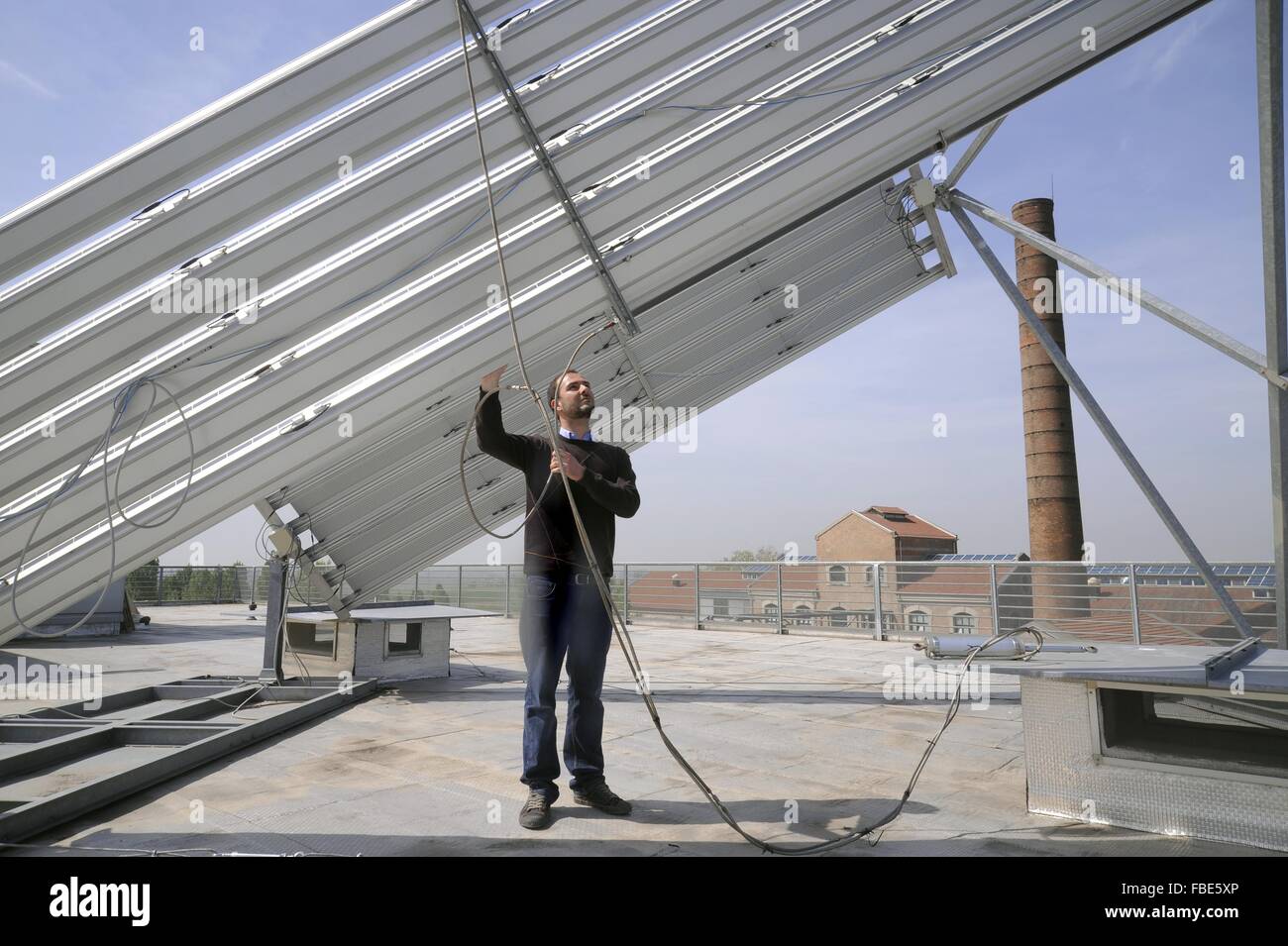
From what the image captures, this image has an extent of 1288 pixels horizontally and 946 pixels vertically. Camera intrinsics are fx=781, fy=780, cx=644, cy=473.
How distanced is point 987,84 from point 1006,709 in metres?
4.10

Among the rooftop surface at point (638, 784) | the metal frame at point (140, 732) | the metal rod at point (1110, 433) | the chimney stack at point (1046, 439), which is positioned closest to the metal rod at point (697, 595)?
the rooftop surface at point (638, 784)

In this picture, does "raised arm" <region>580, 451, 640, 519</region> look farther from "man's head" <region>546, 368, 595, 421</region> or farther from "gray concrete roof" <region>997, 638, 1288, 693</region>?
"gray concrete roof" <region>997, 638, 1288, 693</region>

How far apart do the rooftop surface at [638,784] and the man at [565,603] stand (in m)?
0.19

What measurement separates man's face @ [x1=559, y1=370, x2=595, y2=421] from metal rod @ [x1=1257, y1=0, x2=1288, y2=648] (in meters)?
4.27

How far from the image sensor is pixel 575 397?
3.29 m

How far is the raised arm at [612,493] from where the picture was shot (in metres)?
2.97

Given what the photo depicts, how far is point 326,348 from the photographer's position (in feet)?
13.1

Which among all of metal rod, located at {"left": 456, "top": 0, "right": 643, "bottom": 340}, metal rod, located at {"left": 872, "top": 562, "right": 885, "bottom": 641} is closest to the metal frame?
metal rod, located at {"left": 456, "top": 0, "right": 643, "bottom": 340}

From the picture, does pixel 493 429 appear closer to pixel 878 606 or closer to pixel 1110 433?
pixel 1110 433

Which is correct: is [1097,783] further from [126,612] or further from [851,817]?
[126,612]

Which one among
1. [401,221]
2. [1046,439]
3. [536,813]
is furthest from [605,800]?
[1046,439]

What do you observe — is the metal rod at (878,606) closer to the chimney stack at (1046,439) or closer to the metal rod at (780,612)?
the metal rod at (780,612)

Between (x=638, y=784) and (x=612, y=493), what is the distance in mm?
1367
